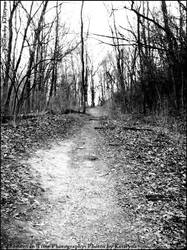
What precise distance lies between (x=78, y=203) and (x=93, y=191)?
0.68 meters

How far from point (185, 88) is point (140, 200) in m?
9.20

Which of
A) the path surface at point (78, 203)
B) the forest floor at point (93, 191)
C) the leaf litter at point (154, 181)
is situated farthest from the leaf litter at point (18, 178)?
the leaf litter at point (154, 181)

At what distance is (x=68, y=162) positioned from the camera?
26.5 ft

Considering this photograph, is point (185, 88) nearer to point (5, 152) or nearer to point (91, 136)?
point (91, 136)

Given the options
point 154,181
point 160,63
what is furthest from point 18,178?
point 160,63

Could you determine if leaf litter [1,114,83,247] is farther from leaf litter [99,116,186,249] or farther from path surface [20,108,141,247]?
leaf litter [99,116,186,249]

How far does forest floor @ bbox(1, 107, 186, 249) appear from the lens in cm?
427

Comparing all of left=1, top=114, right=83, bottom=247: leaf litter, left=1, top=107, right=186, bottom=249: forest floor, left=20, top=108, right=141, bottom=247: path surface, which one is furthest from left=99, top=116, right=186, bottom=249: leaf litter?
left=1, top=114, right=83, bottom=247: leaf litter

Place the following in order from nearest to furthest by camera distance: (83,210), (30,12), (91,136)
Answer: (83,210) < (30,12) < (91,136)

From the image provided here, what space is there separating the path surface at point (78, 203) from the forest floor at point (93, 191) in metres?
0.02

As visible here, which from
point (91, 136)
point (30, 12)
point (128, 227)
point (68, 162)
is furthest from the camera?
point (91, 136)

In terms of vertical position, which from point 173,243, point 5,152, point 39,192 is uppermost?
point 5,152

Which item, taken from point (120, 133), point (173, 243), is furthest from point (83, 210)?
point (120, 133)

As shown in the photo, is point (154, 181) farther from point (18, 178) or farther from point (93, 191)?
point (18, 178)
